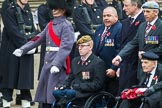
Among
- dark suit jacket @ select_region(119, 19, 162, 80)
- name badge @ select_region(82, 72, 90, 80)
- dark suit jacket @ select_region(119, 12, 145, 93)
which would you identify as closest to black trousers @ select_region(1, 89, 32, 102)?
name badge @ select_region(82, 72, 90, 80)

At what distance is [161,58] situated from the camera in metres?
9.70

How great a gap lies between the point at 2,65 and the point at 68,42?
7.74ft

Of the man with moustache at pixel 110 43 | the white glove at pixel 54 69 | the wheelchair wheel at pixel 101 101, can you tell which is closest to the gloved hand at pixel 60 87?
the white glove at pixel 54 69

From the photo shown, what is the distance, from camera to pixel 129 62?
33.3 feet

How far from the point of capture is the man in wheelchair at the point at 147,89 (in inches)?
349

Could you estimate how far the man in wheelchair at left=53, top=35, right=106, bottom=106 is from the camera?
9844 mm

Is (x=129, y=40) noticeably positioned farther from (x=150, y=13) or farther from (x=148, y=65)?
(x=148, y=65)

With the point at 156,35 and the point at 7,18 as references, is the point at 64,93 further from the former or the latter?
the point at 7,18

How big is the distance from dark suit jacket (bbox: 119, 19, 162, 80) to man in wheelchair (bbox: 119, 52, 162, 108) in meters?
0.30

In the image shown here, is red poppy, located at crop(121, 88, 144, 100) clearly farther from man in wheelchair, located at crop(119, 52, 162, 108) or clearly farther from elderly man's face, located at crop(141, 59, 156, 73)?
elderly man's face, located at crop(141, 59, 156, 73)

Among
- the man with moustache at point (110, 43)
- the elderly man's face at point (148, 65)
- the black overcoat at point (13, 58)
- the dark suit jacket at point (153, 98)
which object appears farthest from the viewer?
the black overcoat at point (13, 58)

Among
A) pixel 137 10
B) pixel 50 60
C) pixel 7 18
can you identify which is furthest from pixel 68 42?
pixel 7 18

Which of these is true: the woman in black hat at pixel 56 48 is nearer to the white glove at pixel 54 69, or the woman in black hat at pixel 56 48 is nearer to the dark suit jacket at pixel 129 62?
the white glove at pixel 54 69

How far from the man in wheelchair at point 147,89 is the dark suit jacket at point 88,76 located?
0.71m
